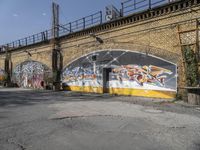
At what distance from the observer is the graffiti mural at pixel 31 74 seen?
28438 mm

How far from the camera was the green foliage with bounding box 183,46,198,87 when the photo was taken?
13484 millimetres

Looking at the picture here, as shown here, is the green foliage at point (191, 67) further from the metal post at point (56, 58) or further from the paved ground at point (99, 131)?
the metal post at point (56, 58)

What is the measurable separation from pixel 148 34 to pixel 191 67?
4.28 m

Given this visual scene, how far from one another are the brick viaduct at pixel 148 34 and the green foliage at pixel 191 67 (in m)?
0.80

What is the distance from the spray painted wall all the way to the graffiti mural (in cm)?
460

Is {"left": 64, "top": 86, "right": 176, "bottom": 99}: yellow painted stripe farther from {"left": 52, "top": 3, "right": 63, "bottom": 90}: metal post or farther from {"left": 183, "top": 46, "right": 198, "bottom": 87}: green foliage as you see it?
→ {"left": 52, "top": 3, "right": 63, "bottom": 90}: metal post

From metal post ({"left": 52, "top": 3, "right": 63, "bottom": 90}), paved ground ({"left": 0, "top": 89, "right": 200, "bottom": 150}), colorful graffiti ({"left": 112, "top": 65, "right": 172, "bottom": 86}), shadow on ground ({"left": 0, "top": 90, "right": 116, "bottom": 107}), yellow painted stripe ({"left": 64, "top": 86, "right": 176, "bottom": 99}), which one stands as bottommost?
paved ground ({"left": 0, "top": 89, "right": 200, "bottom": 150})

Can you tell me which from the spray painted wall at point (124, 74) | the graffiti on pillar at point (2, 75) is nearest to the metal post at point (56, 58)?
the spray painted wall at point (124, 74)

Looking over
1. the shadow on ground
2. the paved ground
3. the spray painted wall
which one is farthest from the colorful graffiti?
the paved ground

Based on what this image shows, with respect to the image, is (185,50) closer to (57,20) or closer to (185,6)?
(185,6)

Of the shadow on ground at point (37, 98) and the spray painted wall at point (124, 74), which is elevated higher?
the spray painted wall at point (124, 74)

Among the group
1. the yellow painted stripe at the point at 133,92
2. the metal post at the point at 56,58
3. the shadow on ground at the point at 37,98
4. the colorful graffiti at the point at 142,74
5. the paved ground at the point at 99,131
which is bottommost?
the paved ground at the point at 99,131

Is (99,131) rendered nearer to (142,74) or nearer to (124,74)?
(142,74)

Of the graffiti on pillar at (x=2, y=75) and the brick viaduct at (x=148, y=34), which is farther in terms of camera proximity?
the graffiti on pillar at (x=2, y=75)
